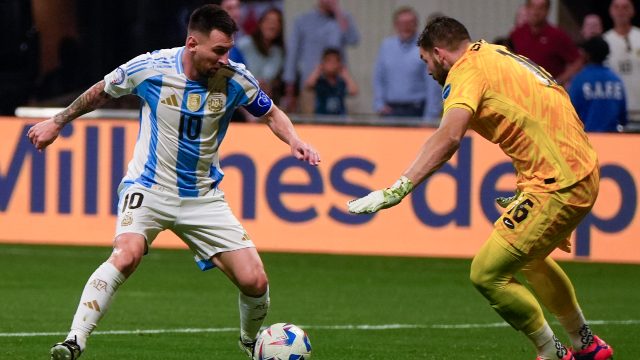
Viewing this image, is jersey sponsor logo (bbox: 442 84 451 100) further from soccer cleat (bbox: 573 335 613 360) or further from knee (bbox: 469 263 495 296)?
soccer cleat (bbox: 573 335 613 360)

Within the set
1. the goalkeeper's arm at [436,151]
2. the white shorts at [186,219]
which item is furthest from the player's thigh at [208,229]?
the goalkeeper's arm at [436,151]

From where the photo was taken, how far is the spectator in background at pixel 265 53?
18391mm

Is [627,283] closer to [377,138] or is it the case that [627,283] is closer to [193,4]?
[377,138]

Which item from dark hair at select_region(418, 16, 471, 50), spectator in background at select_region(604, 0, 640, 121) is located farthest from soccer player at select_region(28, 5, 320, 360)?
spectator in background at select_region(604, 0, 640, 121)

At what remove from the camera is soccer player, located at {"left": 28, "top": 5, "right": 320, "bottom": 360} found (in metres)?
Answer: 8.89

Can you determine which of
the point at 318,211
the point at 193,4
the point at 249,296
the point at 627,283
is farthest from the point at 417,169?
the point at 193,4

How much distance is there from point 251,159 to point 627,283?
418 centimetres

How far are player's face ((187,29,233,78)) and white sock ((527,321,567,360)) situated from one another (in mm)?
2386

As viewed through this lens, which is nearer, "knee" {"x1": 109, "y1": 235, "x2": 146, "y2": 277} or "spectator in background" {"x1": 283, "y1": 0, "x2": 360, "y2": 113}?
"knee" {"x1": 109, "y1": 235, "x2": 146, "y2": 277}

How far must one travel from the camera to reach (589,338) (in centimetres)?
900

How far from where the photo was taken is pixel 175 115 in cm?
898

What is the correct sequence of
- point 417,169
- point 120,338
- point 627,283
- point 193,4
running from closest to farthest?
point 417,169 < point 120,338 < point 627,283 < point 193,4

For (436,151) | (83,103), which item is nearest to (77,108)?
(83,103)

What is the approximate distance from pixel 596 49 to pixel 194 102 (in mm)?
7698
